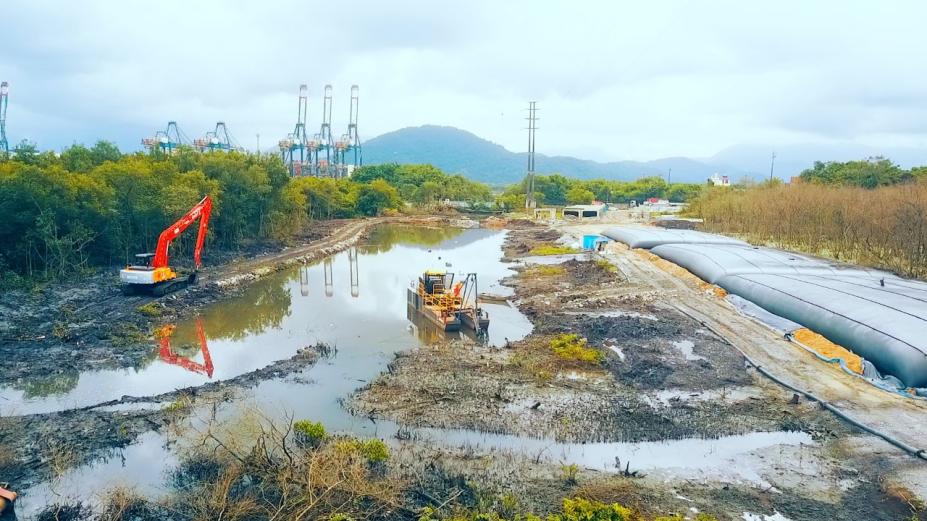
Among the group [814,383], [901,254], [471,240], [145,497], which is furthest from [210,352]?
[471,240]

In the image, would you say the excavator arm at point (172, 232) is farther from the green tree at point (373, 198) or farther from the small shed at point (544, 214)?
the small shed at point (544, 214)

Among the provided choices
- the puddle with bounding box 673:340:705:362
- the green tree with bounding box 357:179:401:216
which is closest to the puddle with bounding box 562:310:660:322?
the puddle with bounding box 673:340:705:362

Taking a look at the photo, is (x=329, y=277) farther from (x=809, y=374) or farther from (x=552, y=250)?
(x=809, y=374)

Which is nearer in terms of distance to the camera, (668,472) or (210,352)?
(668,472)

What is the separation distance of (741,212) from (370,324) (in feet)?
118

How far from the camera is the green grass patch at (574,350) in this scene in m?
16.7

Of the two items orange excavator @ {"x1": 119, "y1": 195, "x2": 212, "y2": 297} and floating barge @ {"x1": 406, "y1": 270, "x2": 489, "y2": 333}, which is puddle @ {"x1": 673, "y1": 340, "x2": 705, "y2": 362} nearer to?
floating barge @ {"x1": 406, "y1": 270, "x2": 489, "y2": 333}

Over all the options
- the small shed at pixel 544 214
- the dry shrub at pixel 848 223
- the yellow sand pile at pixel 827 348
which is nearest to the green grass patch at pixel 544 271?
the dry shrub at pixel 848 223

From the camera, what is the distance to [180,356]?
59.9ft

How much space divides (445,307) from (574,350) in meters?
5.49

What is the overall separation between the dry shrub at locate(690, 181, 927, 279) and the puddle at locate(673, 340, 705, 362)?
1393 centimetres

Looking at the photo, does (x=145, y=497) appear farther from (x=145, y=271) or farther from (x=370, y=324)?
(x=145, y=271)

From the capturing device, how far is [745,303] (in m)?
22.0

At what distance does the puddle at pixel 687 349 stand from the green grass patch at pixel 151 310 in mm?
18635
